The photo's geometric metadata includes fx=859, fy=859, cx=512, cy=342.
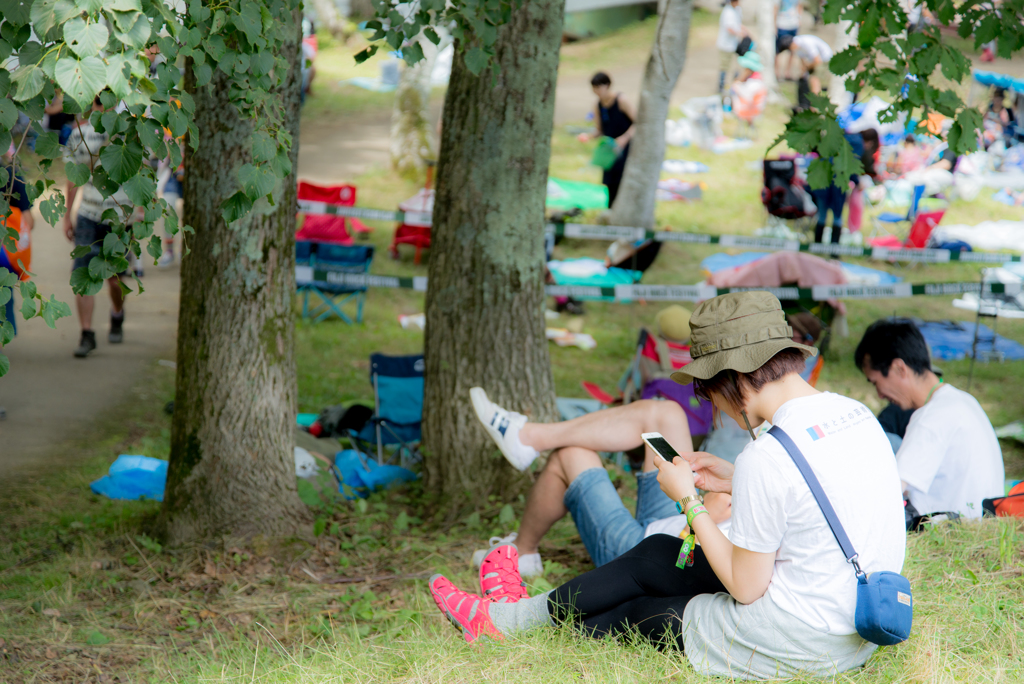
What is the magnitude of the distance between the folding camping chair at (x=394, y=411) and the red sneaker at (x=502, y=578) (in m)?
1.88

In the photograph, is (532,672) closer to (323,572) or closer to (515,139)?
(323,572)

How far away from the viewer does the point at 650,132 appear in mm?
9242

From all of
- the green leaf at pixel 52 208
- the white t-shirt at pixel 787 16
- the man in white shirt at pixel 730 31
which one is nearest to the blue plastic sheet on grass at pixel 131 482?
the green leaf at pixel 52 208

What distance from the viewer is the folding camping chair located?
4.82 meters

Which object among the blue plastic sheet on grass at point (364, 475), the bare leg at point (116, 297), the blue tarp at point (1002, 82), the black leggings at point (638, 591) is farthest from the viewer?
the blue tarp at point (1002, 82)

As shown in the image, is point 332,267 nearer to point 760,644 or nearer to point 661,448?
point 661,448

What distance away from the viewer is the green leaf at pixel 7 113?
5.99 feet

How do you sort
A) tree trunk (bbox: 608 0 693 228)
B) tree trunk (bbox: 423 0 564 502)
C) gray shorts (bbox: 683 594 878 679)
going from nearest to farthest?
gray shorts (bbox: 683 594 878 679) < tree trunk (bbox: 423 0 564 502) < tree trunk (bbox: 608 0 693 228)

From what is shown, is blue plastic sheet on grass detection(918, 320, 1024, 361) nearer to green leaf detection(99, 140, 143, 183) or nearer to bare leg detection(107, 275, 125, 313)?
bare leg detection(107, 275, 125, 313)

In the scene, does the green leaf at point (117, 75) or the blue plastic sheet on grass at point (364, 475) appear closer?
the green leaf at point (117, 75)

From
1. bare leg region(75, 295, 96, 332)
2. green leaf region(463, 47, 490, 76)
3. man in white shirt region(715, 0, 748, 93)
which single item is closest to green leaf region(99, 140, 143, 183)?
green leaf region(463, 47, 490, 76)

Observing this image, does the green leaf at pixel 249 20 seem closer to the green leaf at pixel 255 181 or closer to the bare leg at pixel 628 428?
the green leaf at pixel 255 181

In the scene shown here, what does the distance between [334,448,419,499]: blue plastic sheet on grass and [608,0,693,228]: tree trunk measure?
5.62 meters

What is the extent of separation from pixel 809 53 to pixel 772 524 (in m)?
13.4
